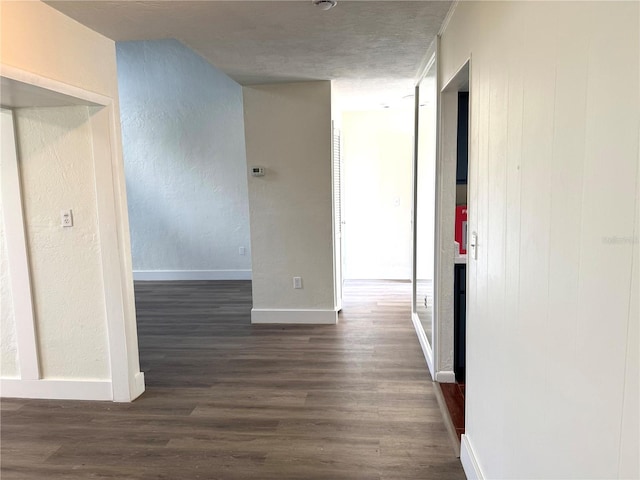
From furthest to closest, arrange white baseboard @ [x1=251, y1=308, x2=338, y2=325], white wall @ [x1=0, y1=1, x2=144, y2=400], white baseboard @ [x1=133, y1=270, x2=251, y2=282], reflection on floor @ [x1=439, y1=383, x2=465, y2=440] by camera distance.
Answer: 1. white baseboard @ [x1=133, y1=270, x2=251, y2=282]
2. white baseboard @ [x1=251, y1=308, x2=338, y2=325]
3. white wall @ [x1=0, y1=1, x2=144, y2=400]
4. reflection on floor @ [x1=439, y1=383, x2=465, y2=440]

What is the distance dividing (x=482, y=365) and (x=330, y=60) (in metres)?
2.52

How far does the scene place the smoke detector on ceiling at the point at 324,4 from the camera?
2.22 m

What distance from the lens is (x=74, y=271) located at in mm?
2807

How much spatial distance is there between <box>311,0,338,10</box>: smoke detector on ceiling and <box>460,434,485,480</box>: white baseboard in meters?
2.31

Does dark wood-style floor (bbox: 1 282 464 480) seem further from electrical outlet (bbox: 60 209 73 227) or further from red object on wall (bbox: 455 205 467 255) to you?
electrical outlet (bbox: 60 209 73 227)

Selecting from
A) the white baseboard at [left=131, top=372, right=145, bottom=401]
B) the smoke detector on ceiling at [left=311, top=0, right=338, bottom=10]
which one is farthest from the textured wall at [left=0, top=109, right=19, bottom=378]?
the smoke detector on ceiling at [left=311, top=0, right=338, bottom=10]

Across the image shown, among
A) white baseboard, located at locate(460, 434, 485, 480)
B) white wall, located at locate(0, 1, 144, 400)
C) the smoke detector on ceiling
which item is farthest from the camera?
white wall, located at locate(0, 1, 144, 400)

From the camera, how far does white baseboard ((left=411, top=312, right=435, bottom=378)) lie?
10.7 feet

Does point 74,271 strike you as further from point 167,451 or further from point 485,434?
point 485,434

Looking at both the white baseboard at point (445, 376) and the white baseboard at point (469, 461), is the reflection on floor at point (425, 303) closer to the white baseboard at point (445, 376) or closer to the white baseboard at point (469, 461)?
the white baseboard at point (445, 376)

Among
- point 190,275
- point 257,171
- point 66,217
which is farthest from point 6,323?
point 190,275

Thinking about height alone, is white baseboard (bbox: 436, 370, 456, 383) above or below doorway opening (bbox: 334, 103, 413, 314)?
below

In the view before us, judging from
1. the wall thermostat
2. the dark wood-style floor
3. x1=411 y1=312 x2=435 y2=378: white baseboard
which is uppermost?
the wall thermostat

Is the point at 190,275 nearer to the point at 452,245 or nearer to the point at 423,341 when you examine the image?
the point at 423,341
